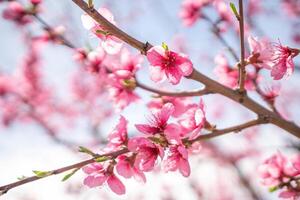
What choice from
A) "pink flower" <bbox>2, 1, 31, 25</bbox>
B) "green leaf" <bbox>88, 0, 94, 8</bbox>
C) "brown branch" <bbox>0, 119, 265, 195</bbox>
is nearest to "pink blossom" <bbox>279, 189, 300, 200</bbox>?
"brown branch" <bbox>0, 119, 265, 195</bbox>

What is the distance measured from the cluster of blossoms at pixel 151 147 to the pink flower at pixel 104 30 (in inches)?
16.2

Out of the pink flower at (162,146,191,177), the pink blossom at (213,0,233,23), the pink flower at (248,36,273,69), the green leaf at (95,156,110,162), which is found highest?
the pink blossom at (213,0,233,23)

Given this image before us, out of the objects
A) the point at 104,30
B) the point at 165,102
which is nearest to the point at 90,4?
the point at 104,30

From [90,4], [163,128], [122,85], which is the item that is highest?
[122,85]

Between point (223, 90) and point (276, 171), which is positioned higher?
point (223, 90)

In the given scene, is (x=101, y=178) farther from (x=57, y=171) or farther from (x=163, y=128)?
(x=163, y=128)

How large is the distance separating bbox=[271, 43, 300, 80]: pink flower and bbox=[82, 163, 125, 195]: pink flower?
98 centimetres

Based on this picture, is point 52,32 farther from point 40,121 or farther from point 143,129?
point 40,121

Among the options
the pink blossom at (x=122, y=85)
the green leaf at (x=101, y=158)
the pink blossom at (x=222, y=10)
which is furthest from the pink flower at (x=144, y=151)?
the pink blossom at (x=222, y=10)

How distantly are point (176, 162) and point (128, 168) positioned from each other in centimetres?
29

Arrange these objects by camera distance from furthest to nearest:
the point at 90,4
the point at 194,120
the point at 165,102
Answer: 1. the point at 165,102
2. the point at 194,120
3. the point at 90,4

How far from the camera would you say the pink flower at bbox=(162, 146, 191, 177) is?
6.53 ft

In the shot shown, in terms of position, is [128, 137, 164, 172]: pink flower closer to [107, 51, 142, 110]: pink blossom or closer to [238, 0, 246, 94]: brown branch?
[238, 0, 246, 94]: brown branch

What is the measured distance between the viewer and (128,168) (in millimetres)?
2154
